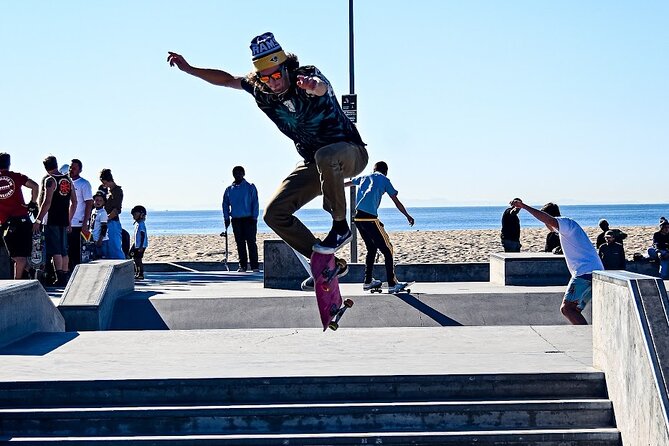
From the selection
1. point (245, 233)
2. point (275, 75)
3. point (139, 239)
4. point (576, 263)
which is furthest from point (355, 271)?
point (275, 75)

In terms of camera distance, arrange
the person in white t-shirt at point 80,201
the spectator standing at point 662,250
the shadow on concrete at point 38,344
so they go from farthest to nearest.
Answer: the spectator standing at point 662,250 < the person in white t-shirt at point 80,201 < the shadow on concrete at point 38,344

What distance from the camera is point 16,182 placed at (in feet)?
39.7

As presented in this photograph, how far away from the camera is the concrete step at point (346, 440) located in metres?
6.05

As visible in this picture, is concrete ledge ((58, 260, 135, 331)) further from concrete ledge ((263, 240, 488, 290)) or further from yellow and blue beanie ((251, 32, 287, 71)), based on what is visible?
yellow and blue beanie ((251, 32, 287, 71))

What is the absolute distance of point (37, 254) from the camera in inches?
501

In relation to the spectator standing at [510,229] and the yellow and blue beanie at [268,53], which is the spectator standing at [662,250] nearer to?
the spectator standing at [510,229]

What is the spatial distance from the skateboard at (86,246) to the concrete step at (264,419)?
7.88 metres

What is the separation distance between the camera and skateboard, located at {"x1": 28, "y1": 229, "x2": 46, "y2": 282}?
41.3ft

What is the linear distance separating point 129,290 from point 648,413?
7.84m

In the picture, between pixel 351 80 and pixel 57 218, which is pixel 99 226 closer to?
pixel 57 218

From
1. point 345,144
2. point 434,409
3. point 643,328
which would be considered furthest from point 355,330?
point 643,328

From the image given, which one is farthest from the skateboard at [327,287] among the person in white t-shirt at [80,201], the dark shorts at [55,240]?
the person in white t-shirt at [80,201]

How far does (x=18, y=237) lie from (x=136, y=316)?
7.22ft

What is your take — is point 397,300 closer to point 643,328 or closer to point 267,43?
point 267,43
